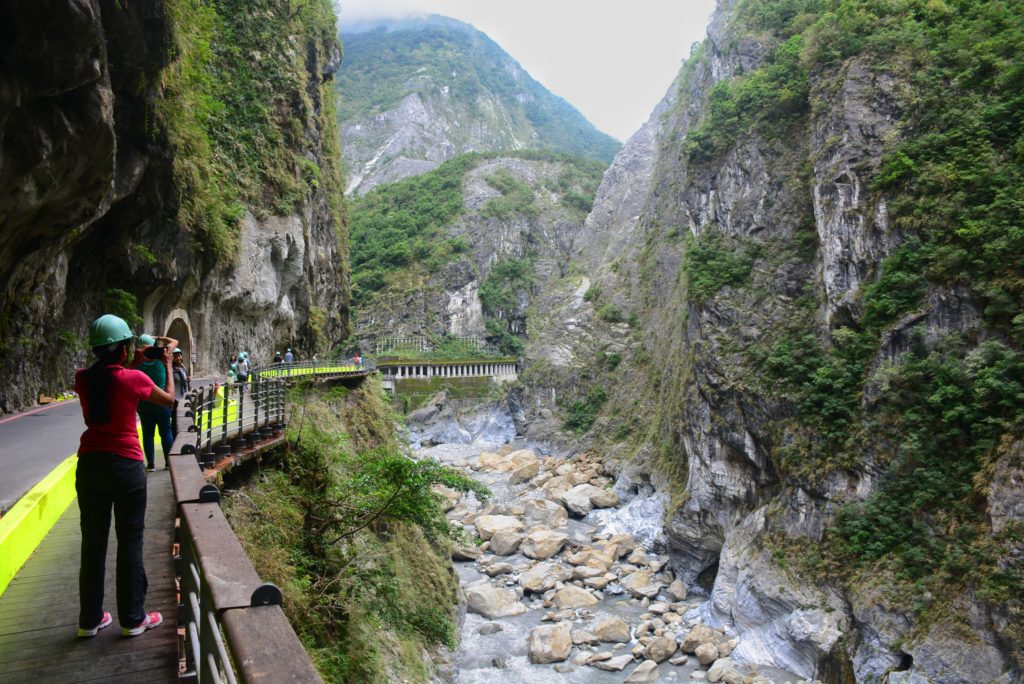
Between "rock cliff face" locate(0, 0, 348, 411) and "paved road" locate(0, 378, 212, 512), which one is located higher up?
"rock cliff face" locate(0, 0, 348, 411)

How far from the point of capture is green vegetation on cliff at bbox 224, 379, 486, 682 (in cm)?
768

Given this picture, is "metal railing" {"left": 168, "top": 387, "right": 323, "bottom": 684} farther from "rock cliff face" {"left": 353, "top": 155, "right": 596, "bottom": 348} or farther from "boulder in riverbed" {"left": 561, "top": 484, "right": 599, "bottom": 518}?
"rock cliff face" {"left": 353, "top": 155, "right": 596, "bottom": 348}

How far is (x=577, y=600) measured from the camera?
901 inches

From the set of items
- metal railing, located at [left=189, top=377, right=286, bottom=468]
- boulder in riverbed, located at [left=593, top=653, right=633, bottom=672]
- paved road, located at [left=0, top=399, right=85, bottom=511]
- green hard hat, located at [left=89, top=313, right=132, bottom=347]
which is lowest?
boulder in riverbed, located at [left=593, top=653, right=633, bottom=672]

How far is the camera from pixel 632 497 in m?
35.4

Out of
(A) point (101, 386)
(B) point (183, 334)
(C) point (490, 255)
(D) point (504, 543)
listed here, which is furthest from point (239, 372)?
(C) point (490, 255)

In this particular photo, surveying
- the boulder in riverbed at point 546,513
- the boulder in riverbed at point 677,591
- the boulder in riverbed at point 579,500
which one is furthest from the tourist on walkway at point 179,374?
the boulder in riverbed at point 579,500

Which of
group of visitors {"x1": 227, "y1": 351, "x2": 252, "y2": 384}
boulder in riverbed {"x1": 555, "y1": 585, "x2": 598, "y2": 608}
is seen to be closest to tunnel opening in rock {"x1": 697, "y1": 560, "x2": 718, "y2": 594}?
boulder in riverbed {"x1": 555, "y1": 585, "x2": 598, "y2": 608}

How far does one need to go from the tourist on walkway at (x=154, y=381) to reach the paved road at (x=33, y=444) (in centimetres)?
128

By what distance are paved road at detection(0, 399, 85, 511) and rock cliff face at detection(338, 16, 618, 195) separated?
391 feet

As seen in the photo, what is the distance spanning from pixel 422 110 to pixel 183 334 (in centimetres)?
14407

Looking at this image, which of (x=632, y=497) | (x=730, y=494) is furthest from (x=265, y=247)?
(x=632, y=497)

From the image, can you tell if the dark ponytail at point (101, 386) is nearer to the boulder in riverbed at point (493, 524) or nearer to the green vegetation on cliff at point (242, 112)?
the green vegetation on cliff at point (242, 112)

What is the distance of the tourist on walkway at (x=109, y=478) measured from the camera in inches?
144
